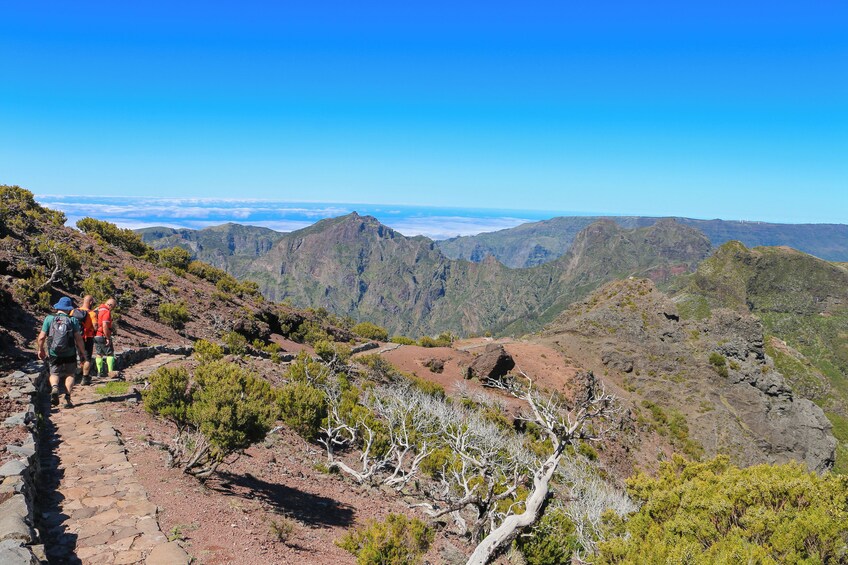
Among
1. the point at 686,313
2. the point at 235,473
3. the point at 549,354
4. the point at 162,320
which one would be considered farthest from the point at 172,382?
the point at 686,313

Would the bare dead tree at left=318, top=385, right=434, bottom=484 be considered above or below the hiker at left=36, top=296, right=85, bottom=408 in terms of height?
below

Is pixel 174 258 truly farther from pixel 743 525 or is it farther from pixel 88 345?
pixel 743 525

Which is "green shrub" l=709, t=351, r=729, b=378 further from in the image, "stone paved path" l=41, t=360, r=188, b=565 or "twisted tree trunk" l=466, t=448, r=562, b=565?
"stone paved path" l=41, t=360, r=188, b=565

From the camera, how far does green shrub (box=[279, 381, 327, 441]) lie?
13172mm

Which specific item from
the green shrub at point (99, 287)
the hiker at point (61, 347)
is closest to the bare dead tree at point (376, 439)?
the hiker at point (61, 347)

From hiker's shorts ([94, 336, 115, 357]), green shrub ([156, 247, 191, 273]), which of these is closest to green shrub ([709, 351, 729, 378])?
hiker's shorts ([94, 336, 115, 357])

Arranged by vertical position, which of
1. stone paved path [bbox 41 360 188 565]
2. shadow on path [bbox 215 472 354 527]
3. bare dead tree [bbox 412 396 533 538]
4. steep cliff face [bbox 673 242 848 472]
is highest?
stone paved path [bbox 41 360 188 565]

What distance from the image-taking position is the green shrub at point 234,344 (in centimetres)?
2134

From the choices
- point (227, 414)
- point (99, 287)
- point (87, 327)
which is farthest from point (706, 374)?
point (99, 287)

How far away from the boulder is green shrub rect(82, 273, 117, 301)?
→ 22931 millimetres

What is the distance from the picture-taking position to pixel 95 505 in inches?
250

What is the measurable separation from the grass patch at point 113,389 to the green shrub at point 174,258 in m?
29.0

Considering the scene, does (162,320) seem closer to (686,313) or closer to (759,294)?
(686,313)

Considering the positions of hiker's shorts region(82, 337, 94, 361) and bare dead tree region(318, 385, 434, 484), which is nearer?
hiker's shorts region(82, 337, 94, 361)
